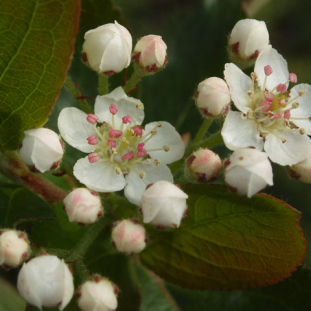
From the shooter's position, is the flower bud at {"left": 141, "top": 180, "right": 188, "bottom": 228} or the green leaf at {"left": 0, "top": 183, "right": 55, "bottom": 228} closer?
the flower bud at {"left": 141, "top": 180, "right": 188, "bottom": 228}

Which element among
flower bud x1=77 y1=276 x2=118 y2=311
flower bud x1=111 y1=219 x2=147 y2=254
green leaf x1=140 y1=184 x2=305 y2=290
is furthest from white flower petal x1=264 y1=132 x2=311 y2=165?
flower bud x1=77 y1=276 x2=118 y2=311

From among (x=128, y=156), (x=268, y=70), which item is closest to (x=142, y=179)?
(x=128, y=156)

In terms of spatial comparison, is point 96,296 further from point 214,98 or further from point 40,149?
point 214,98

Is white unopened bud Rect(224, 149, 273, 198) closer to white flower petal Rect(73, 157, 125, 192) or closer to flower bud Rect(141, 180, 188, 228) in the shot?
flower bud Rect(141, 180, 188, 228)

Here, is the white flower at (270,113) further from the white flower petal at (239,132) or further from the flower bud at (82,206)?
the flower bud at (82,206)

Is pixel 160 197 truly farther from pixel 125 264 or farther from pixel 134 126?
pixel 125 264
